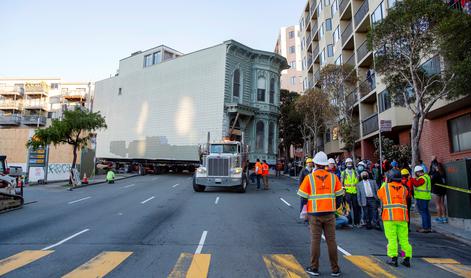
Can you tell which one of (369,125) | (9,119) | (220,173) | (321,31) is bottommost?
(220,173)

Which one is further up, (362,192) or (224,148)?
(224,148)

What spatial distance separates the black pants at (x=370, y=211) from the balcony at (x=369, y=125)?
15089 mm

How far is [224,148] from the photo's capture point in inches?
767

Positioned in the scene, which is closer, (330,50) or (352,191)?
(352,191)

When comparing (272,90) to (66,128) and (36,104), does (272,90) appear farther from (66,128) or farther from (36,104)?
(36,104)

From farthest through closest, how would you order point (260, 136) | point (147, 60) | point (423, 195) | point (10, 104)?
1. point (10, 104)
2. point (147, 60)
3. point (260, 136)
4. point (423, 195)

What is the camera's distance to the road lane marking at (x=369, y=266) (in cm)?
547

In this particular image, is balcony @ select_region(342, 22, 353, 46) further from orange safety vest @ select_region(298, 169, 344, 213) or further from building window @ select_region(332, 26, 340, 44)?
orange safety vest @ select_region(298, 169, 344, 213)

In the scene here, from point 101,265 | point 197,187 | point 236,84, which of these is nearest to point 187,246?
point 101,265

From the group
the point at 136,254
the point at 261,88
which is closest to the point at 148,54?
the point at 261,88

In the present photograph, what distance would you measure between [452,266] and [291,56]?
7408cm

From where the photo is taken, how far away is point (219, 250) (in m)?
6.79

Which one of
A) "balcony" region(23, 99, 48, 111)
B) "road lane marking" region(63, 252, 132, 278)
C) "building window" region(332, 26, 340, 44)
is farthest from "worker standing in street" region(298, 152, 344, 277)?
"balcony" region(23, 99, 48, 111)

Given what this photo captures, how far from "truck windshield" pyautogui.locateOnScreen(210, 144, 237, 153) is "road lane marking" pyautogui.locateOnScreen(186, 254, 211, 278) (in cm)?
1311
